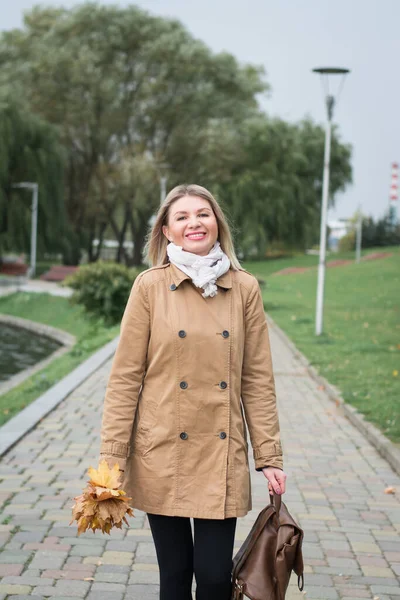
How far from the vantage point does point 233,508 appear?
307 centimetres

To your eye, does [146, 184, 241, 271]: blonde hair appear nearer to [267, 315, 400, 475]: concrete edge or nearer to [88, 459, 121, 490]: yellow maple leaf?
[88, 459, 121, 490]: yellow maple leaf

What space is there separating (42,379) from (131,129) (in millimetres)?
40847

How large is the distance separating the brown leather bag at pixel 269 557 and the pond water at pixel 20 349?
42.4ft

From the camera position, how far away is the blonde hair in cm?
332

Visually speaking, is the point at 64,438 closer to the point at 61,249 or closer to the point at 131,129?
the point at 61,249

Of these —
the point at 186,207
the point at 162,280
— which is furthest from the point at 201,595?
the point at 186,207

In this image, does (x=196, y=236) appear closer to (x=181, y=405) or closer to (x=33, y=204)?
(x=181, y=405)

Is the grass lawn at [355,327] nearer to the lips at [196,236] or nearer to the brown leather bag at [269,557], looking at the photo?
the brown leather bag at [269,557]

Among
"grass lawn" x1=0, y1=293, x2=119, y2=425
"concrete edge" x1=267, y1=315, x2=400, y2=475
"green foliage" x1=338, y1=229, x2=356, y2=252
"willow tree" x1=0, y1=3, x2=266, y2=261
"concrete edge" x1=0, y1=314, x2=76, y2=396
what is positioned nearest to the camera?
"concrete edge" x1=267, y1=315, x2=400, y2=475

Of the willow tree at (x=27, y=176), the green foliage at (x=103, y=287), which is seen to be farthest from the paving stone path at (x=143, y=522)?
the willow tree at (x=27, y=176)

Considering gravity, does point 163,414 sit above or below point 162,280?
below

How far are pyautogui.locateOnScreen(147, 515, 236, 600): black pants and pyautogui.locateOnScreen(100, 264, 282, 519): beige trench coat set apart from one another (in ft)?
0.23

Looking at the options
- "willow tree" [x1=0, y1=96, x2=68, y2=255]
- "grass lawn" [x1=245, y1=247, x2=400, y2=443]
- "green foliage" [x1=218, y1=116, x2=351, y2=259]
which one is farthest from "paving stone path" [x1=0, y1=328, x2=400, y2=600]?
"green foliage" [x1=218, y1=116, x2=351, y2=259]

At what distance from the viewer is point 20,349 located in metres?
21.1
